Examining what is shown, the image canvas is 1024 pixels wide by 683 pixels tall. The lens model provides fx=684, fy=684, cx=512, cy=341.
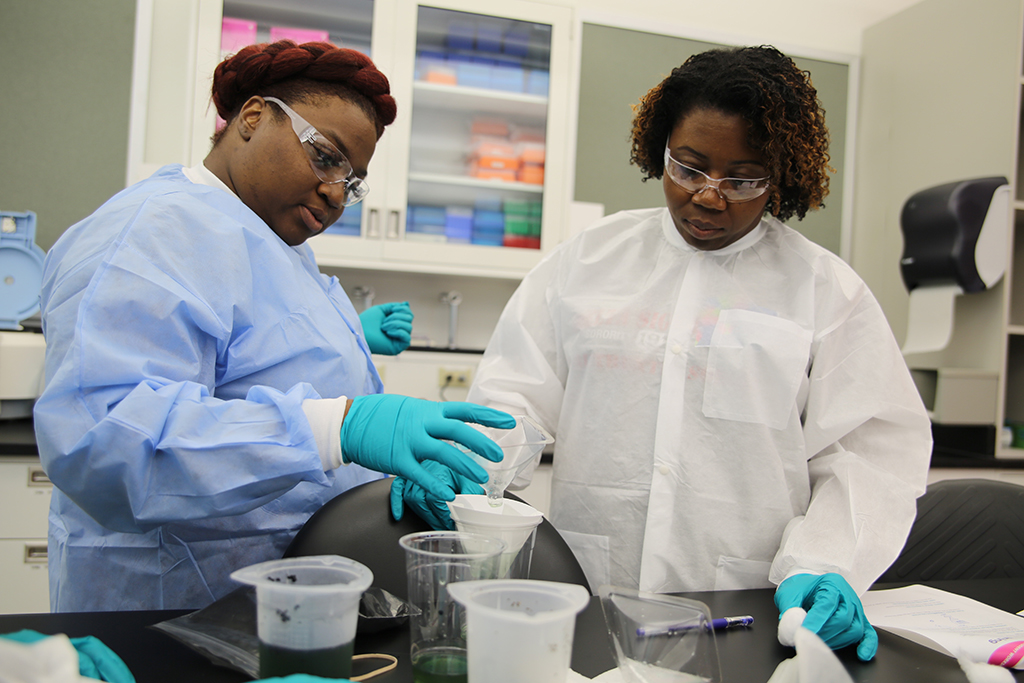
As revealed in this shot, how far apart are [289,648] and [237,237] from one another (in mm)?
590

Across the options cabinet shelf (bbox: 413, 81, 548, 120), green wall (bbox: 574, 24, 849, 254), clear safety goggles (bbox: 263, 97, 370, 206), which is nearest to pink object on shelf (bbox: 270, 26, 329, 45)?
cabinet shelf (bbox: 413, 81, 548, 120)

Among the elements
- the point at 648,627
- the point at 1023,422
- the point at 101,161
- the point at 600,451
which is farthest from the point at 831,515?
the point at 101,161

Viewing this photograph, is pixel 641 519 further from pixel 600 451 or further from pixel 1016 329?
pixel 1016 329

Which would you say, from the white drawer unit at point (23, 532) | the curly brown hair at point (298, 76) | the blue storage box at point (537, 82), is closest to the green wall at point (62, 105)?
the white drawer unit at point (23, 532)

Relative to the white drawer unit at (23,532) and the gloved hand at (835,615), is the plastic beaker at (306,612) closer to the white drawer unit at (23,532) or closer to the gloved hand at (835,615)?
the gloved hand at (835,615)

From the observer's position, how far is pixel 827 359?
1.22m

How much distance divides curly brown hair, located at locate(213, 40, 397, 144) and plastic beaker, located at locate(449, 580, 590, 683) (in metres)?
0.83

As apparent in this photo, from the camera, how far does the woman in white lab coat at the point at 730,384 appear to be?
118cm

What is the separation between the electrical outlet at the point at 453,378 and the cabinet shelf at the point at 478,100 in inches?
39.2

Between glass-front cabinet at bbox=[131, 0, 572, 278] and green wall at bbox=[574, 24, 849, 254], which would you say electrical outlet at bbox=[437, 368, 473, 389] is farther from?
green wall at bbox=[574, 24, 849, 254]

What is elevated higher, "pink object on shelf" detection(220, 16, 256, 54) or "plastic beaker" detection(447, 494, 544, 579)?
"pink object on shelf" detection(220, 16, 256, 54)

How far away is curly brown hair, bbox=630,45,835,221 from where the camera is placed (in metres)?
1.16

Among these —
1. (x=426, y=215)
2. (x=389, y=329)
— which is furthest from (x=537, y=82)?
(x=389, y=329)

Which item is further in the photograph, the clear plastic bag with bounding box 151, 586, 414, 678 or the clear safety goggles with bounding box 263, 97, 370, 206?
the clear safety goggles with bounding box 263, 97, 370, 206
